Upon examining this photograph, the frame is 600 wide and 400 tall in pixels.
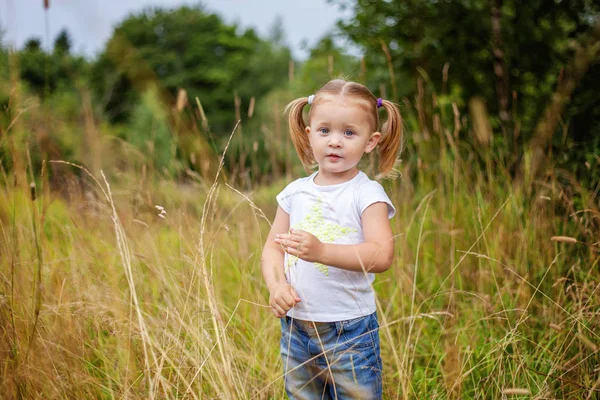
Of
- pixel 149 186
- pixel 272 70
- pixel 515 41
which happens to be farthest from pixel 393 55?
pixel 272 70

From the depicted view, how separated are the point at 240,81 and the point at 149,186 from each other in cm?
3125

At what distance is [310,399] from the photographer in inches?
66.6

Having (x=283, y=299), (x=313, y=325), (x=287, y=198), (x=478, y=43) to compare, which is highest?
(x=478, y=43)

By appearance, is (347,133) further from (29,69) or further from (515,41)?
(29,69)

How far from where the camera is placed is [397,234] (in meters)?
2.44

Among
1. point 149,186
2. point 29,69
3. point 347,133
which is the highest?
point 29,69

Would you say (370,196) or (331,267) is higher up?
(370,196)

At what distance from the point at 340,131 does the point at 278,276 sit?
0.48 m

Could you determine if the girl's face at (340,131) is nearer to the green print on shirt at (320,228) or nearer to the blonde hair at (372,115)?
the blonde hair at (372,115)

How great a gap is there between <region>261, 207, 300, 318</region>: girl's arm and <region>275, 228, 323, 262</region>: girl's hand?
0.51 feet

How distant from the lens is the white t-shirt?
157 centimetres

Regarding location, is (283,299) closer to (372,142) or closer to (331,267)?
(331,267)

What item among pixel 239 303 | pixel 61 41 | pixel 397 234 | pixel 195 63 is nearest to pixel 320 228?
pixel 239 303

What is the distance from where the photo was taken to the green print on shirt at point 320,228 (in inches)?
61.9
